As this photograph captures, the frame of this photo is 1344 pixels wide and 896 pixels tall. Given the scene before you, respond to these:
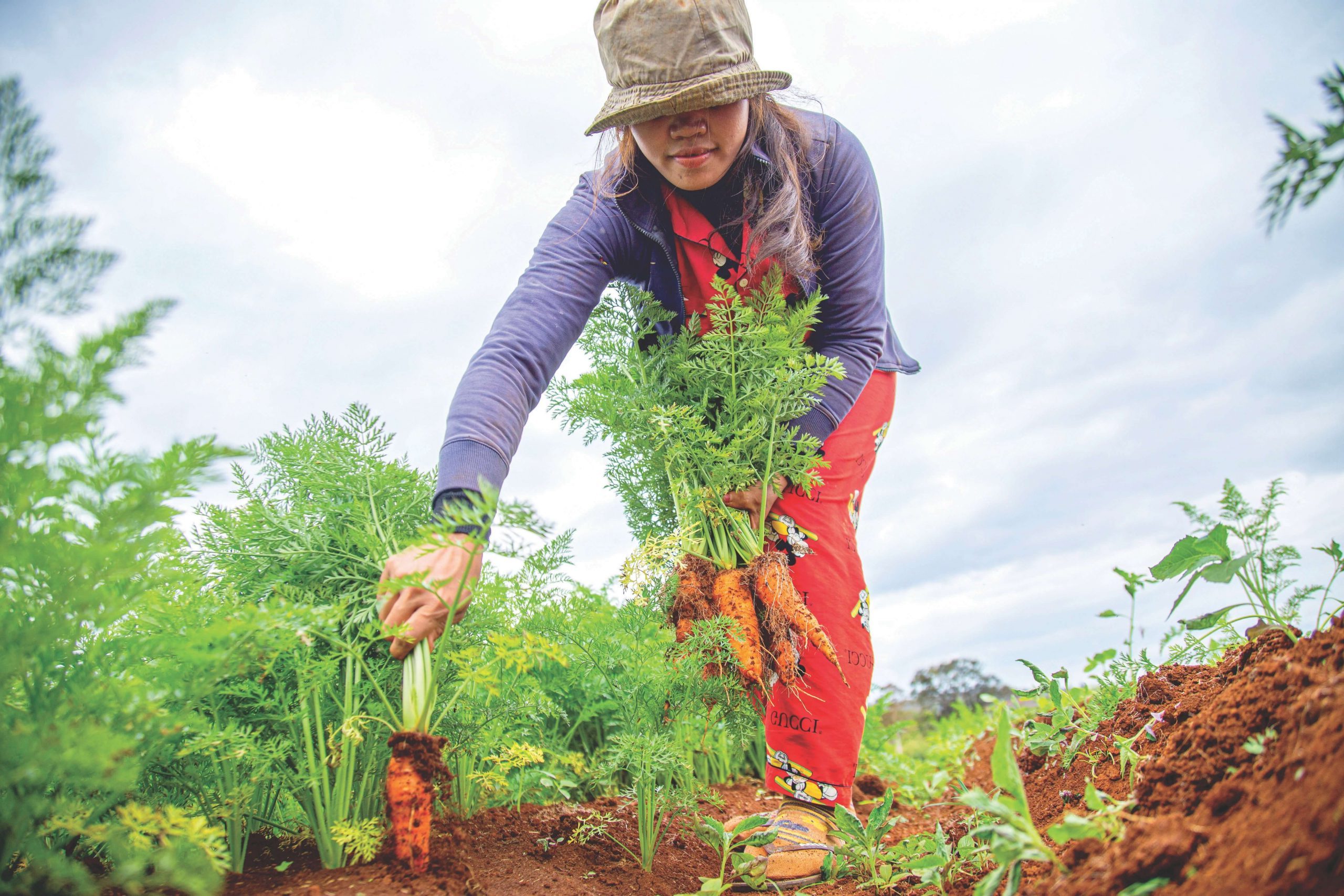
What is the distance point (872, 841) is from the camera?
1.90 meters

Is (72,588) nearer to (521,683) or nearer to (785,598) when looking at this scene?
(521,683)

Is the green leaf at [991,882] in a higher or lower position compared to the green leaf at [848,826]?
higher

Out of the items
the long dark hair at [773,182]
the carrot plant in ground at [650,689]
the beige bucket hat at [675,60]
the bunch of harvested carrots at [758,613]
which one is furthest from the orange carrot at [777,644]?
the beige bucket hat at [675,60]

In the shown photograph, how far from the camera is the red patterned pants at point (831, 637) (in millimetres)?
2254

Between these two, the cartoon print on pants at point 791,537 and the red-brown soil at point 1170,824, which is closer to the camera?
the red-brown soil at point 1170,824

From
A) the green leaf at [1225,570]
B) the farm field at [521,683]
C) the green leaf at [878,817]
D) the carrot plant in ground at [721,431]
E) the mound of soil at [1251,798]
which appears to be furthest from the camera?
the carrot plant in ground at [721,431]

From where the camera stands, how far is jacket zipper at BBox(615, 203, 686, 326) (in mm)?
2410

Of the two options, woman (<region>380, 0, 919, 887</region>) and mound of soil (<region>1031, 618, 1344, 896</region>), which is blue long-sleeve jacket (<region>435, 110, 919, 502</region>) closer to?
woman (<region>380, 0, 919, 887</region>)

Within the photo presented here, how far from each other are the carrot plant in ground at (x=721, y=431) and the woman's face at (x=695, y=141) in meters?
0.33

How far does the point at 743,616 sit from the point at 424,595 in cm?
91

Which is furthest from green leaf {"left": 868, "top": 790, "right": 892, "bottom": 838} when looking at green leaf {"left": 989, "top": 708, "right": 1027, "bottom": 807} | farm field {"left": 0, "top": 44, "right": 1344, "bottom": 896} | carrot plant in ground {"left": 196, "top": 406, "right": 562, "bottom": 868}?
carrot plant in ground {"left": 196, "top": 406, "right": 562, "bottom": 868}

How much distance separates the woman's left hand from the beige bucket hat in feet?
3.46

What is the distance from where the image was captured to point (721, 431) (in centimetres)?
221

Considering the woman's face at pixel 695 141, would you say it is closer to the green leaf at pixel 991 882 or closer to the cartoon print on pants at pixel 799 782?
the cartoon print on pants at pixel 799 782
